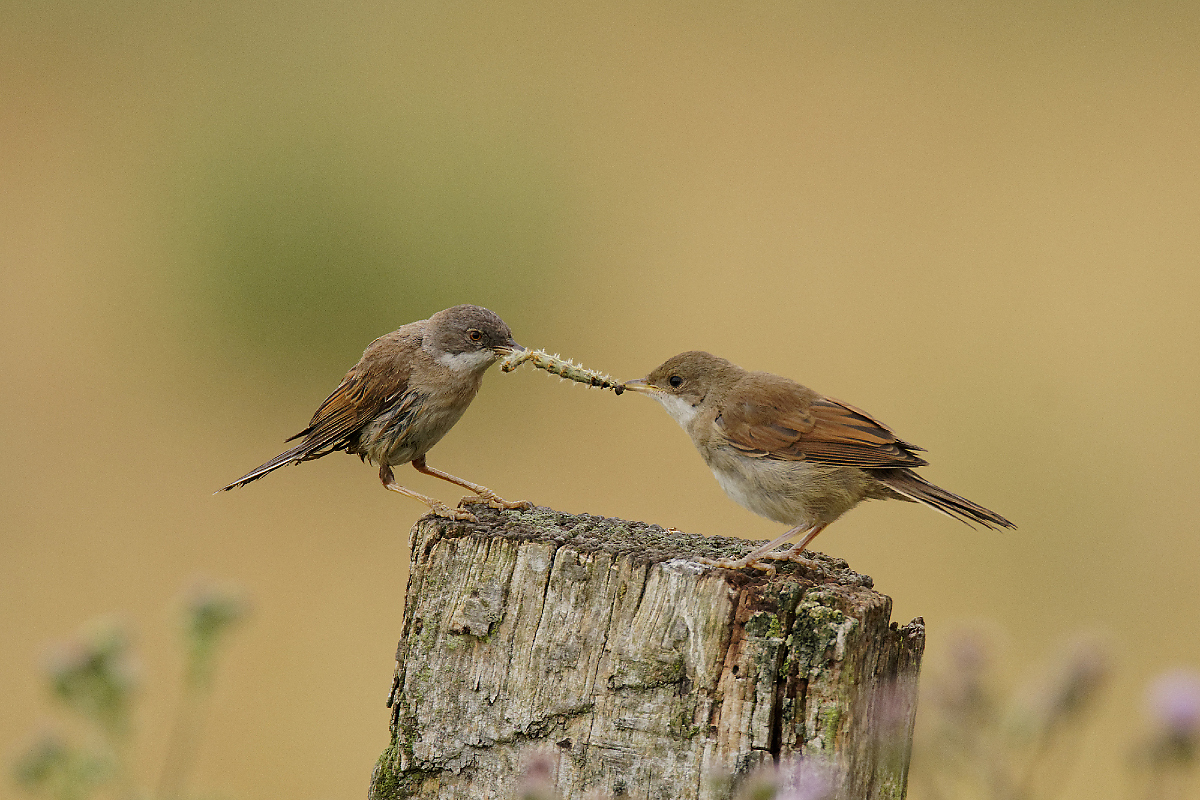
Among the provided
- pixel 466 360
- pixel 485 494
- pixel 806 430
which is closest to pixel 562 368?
pixel 466 360

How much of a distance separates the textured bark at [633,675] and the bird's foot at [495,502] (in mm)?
713

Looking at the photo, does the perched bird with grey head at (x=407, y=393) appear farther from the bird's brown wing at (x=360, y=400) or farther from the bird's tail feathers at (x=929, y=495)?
the bird's tail feathers at (x=929, y=495)

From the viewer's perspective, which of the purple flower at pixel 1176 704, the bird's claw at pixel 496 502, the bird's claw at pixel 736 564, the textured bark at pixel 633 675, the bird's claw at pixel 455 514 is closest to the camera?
the purple flower at pixel 1176 704

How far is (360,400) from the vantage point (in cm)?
491

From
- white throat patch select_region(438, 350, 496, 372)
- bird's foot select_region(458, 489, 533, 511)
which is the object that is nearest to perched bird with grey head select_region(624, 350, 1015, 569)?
bird's foot select_region(458, 489, 533, 511)

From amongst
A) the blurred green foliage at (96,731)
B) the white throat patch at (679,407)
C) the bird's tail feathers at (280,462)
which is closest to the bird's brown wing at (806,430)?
the white throat patch at (679,407)

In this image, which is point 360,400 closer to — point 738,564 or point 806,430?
point 806,430

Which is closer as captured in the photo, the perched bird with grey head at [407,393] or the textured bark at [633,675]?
the textured bark at [633,675]

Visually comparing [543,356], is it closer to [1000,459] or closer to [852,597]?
[852,597]

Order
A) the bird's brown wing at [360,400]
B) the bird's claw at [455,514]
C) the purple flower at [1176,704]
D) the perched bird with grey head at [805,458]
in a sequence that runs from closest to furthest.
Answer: the purple flower at [1176,704]
the bird's claw at [455,514]
the perched bird with grey head at [805,458]
the bird's brown wing at [360,400]

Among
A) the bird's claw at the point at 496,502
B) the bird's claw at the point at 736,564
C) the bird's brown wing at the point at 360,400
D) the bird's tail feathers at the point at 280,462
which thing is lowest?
the bird's claw at the point at 736,564

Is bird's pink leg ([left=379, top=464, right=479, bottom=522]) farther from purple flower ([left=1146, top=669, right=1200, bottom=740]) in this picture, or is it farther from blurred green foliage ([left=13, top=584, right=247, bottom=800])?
purple flower ([left=1146, top=669, right=1200, bottom=740])

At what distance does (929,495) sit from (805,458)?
456 mm

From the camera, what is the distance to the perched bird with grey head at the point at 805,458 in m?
4.27
